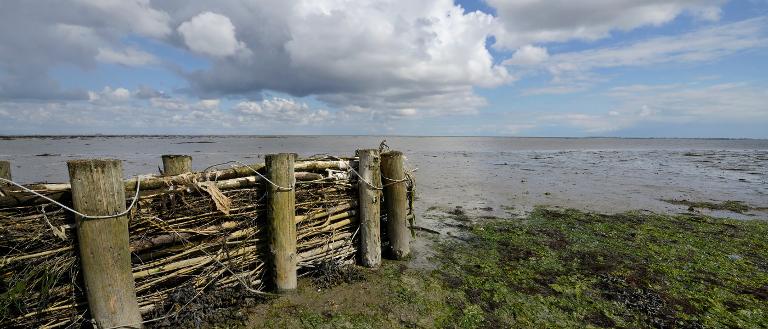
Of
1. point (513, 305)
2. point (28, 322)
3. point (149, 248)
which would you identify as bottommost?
point (513, 305)

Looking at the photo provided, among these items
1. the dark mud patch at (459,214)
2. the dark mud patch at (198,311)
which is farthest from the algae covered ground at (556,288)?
the dark mud patch at (459,214)

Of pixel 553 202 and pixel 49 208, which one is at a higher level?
pixel 49 208

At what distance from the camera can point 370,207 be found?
5.78 metres

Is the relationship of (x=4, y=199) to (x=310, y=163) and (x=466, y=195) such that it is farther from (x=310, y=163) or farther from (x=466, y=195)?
(x=466, y=195)

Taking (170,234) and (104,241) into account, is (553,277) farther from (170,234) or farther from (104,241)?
(104,241)

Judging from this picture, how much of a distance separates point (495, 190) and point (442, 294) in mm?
10620

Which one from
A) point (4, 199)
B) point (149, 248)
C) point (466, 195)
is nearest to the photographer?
point (4, 199)

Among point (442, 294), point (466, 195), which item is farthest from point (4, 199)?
point (466, 195)

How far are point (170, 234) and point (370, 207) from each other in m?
2.69

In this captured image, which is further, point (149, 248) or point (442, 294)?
point (442, 294)

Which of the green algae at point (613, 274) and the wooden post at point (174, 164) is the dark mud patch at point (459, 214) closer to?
the green algae at point (613, 274)

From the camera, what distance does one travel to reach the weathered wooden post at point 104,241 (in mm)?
3385

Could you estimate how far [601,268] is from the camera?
20.4 ft

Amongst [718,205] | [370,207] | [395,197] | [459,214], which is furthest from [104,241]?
[718,205]
